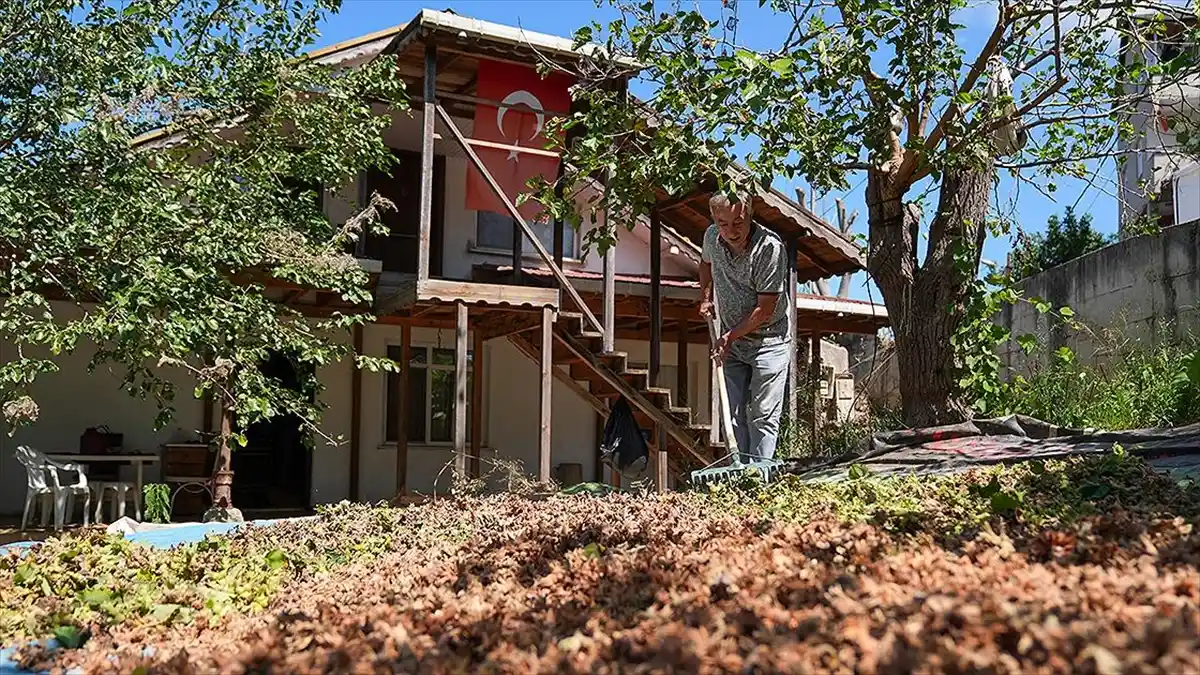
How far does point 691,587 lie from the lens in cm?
Result: 296

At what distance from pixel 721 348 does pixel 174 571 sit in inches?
117

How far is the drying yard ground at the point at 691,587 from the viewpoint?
7.09 feet

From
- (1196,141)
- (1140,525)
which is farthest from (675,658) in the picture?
(1196,141)

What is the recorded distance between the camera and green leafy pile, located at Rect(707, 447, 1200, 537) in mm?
3787

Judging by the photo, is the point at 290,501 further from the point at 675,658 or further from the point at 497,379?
the point at 675,658

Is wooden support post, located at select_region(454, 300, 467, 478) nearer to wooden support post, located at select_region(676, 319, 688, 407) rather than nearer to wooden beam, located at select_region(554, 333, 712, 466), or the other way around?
wooden beam, located at select_region(554, 333, 712, 466)

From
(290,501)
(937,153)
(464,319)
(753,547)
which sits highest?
(937,153)

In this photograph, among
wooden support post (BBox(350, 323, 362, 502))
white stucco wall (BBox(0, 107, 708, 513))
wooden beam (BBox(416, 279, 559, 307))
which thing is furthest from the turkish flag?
wooden support post (BBox(350, 323, 362, 502))

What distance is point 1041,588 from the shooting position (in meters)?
2.43

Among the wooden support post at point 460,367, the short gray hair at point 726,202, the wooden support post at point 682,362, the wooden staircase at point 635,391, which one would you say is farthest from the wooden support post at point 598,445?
the short gray hair at point 726,202

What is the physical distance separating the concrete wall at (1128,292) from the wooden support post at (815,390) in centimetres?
220

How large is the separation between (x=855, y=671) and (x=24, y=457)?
9.80m

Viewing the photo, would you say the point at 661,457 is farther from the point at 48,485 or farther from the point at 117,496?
the point at 48,485

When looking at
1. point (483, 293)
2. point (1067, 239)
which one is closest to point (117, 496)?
point (483, 293)
